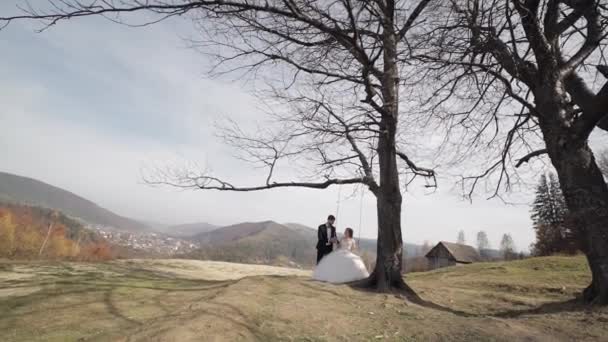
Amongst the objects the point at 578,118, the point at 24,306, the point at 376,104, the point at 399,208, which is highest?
the point at 376,104

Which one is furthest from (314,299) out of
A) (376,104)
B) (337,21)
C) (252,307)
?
(337,21)

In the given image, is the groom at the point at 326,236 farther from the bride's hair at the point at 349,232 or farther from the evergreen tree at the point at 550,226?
the evergreen tree at the point at 550,226

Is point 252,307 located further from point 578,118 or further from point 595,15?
point 595,15

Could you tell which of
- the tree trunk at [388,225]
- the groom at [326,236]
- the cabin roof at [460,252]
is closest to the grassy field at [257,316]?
the tree trunk at [388,225]

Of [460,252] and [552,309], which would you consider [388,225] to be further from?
[460,252]

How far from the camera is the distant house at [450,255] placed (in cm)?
4709

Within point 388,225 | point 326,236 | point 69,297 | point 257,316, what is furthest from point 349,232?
point 69,297

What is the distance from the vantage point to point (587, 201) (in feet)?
16.9

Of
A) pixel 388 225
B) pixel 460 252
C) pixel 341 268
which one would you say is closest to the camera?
pixel 388 225

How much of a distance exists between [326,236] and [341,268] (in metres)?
1.56

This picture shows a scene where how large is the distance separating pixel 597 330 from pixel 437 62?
13.9 feet

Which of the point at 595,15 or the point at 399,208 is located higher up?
the point at 595,15

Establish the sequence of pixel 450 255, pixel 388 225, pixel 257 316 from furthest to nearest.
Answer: pixel 450 255 → pixel 388 225 → pixel 257 316

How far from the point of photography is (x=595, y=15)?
5.67 metres
